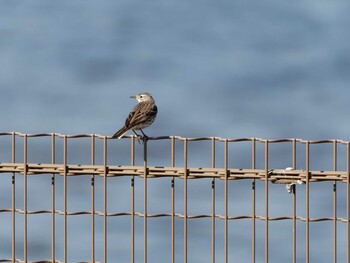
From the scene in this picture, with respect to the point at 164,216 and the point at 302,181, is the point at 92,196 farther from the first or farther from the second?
the point at 302,181

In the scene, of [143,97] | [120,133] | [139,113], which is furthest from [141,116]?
[143,97]

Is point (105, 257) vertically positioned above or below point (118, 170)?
below

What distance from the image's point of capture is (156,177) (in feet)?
65.8

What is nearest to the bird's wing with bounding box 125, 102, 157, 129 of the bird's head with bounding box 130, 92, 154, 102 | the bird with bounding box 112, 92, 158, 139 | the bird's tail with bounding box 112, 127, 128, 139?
the bird with bounding box 112, 92, 158, 139

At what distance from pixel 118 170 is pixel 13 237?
2.38 m

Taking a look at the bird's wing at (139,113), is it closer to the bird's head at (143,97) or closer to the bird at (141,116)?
the bird at (141,116)

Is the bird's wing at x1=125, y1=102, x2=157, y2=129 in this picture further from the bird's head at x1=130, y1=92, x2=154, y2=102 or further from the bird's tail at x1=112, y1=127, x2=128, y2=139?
the bird's head at x1=130, y1=92, x2=154, y2=102

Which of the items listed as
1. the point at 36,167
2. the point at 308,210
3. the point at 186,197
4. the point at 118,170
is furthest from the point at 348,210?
the point at 36,167

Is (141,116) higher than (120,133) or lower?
higher

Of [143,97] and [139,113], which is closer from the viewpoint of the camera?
[139,113]

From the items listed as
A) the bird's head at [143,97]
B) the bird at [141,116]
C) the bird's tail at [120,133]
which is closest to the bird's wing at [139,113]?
the bird at [141,116]

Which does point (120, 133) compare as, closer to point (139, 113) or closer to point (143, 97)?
point (139, 113)

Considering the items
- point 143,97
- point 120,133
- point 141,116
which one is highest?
point 143,97

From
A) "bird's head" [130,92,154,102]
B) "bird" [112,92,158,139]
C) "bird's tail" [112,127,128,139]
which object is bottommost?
"bird's tail" [112,127,128,139]
